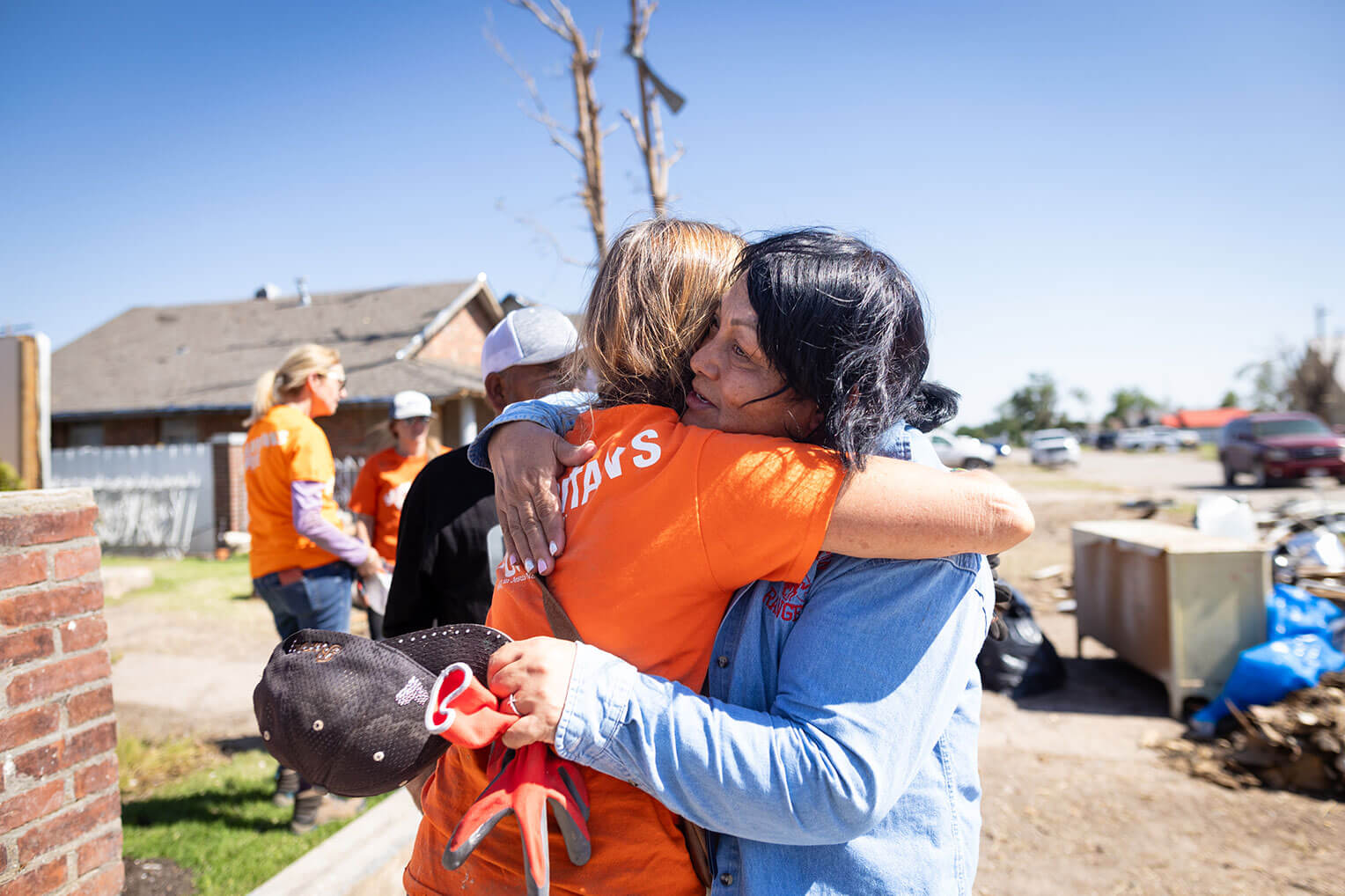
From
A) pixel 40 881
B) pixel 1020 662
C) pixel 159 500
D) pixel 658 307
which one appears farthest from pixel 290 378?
pixel 159 500

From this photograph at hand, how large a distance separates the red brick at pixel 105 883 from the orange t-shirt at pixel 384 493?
257cm

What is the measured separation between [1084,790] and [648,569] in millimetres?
4508

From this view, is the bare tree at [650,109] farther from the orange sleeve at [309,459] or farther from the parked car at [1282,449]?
the parked car at [1282,449]

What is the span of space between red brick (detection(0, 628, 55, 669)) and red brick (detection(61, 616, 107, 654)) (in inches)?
1.7

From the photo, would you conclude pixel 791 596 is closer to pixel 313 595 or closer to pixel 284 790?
pixel 313 595

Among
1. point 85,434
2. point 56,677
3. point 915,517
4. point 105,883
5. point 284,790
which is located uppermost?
point 85,434

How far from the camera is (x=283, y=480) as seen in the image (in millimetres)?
4215

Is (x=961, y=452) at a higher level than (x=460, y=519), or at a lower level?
higher

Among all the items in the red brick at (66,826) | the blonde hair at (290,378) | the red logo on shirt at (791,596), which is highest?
the blonde hair at (290,378)

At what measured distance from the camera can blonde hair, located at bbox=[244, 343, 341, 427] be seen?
14.2 feet

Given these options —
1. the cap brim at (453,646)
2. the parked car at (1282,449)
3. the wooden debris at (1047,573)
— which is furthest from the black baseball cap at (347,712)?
the parked car at (1282,449)

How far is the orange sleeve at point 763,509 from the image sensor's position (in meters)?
1.07

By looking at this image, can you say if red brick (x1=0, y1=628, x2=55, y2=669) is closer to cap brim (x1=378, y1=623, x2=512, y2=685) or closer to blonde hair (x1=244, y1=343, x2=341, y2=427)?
cap brim (x1=378, y1=623, x2=512, y2=685)

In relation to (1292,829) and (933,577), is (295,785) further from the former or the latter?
(1292,829)
